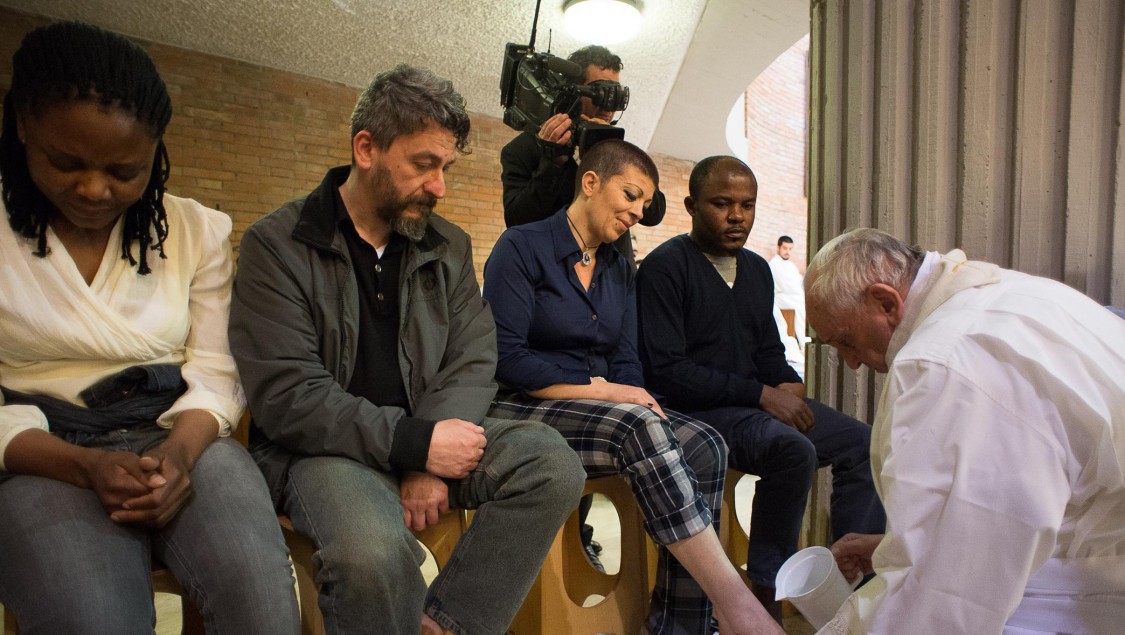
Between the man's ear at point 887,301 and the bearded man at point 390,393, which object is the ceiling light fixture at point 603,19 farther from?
the man's ear at point 887,301

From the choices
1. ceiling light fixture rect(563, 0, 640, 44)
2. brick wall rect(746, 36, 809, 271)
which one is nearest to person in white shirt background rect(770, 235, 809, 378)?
brick wall rect(746, 36, 809, 271)

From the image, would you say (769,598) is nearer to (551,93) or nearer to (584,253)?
(584,253)

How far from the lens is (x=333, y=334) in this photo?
161 cm

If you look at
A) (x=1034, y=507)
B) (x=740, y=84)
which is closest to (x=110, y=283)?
(x=1034, y=507)

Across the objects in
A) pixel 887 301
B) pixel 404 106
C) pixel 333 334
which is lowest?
pixel 333 334

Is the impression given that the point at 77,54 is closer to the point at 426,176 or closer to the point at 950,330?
the point at 426,176

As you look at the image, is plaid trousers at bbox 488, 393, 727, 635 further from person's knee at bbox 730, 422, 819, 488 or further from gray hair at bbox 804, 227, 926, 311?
gray hair at bbox 804, 227, 926, 311

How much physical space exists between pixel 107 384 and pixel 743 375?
179 centimetres

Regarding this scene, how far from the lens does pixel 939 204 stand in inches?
86.9

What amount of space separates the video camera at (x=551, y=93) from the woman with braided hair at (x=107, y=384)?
4.19 ft

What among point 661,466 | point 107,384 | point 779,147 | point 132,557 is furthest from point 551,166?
point 779,147

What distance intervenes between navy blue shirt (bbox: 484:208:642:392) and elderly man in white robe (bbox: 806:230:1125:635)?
3.22 ft

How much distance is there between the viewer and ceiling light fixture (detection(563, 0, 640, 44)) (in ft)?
17.8

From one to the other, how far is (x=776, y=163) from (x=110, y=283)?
460 inches
